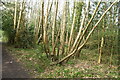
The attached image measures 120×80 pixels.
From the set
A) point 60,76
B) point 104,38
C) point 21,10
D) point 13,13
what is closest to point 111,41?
point 104,38

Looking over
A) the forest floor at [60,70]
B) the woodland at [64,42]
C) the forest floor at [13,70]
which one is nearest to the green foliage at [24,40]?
the woodland at [64,42]

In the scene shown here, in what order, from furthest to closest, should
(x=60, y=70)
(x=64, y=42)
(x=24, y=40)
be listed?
(x=24, y=40) → (x=64, y=42) → (x=60, y=70)

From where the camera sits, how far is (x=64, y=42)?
9.20m

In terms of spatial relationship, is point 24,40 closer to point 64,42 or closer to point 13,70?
point 64,42

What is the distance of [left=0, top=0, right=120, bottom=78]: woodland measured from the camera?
6300 millimetres

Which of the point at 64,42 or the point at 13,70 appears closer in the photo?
the point at 13,70

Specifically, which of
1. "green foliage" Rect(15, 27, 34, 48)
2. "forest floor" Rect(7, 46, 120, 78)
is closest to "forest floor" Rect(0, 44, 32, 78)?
"forest floor" Rect(7, 46, 120, 78)

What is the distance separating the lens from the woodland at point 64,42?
248 inches

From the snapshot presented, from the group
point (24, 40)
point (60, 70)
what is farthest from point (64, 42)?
point (24, 40)

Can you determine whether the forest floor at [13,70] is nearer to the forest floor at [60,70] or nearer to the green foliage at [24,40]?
the forest floor at [60,70]

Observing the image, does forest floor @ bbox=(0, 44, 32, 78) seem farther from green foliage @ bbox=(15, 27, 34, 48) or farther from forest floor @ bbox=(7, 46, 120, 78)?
green foliage @ bbox=(15, 27, 34, 48)

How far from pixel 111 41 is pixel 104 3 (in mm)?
2192

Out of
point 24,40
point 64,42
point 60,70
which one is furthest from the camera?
point 24,40

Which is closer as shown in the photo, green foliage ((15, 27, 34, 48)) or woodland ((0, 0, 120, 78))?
woodland ((0, 0, 120, 78))
